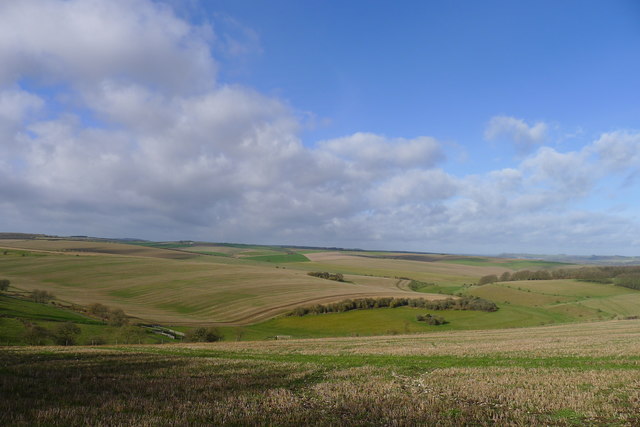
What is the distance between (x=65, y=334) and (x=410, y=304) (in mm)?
72677

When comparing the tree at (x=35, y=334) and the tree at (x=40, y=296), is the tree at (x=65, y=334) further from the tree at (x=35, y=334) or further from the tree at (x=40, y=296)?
the tree at (x=40, y=296)

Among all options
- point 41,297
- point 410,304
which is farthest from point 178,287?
point 410,304

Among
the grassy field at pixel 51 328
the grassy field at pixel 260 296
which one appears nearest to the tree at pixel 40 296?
the grassy field at pixel 260 296

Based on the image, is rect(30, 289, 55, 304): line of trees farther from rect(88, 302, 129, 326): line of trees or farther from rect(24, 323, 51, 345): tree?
rect(24, 323, 51, 345): tree

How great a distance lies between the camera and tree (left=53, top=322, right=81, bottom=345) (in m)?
47.1

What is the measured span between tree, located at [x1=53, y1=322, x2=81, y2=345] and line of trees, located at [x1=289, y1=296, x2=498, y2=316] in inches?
1979

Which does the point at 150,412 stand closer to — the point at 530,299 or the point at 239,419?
the point at 239,419

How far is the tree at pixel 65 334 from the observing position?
154ft

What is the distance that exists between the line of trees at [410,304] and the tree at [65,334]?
5026cm

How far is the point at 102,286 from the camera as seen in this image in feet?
354

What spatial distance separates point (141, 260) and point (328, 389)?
160570 millimetres

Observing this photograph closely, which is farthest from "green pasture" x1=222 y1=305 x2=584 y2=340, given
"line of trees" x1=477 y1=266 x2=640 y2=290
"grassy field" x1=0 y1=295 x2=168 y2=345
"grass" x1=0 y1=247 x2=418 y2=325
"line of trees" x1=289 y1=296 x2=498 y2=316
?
"line of trees" x1=477 y1=266 x2=640 y2=290

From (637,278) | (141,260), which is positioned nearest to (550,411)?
(637,278)

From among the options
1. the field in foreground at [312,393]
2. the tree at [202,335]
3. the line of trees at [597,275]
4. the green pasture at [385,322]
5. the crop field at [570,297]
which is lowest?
the green pasture at [385,322]
